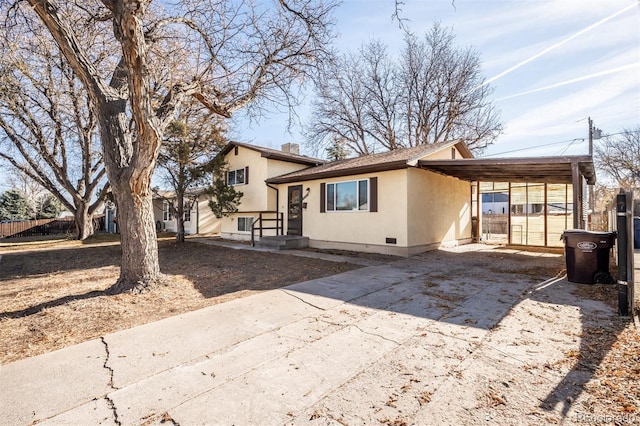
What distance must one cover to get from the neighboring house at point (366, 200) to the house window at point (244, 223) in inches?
4.1

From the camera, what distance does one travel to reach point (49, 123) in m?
15.1

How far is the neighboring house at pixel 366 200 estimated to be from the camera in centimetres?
988

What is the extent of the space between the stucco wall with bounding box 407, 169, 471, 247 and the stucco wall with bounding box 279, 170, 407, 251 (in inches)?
13.0

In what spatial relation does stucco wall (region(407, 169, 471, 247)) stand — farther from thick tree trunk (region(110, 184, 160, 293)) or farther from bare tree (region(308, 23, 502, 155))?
bare tree (region(308, 23, 502, 155))

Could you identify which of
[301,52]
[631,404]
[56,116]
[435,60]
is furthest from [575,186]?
[56,116]

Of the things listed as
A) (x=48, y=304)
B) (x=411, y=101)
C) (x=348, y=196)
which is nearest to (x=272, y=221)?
(x=348, y=196)

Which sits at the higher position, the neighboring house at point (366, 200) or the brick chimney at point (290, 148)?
the brick chimney at point (290, 148)

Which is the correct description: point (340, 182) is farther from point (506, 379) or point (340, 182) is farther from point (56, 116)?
point (56, 116)

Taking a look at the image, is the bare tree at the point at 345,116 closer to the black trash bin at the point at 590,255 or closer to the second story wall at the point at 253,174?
the second story wall at the point at 253,174

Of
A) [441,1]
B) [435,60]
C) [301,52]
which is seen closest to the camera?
[441,1]

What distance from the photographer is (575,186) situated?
734 cm

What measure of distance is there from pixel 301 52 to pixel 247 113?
249cm

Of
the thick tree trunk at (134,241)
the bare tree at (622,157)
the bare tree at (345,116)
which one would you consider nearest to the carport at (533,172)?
the thick tree trunk at (134,241)

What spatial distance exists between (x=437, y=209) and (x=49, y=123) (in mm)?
18266
